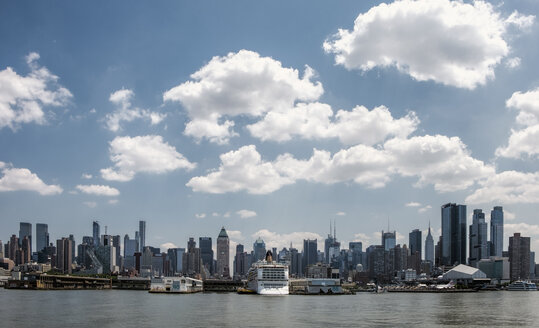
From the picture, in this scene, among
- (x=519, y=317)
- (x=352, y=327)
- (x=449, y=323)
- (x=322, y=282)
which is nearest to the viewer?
(x=352, y=327)

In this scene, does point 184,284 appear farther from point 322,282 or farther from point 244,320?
point 244,320

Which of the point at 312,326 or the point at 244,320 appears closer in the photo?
the point at 312,326

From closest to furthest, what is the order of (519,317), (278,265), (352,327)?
(352,327) → (519,317) → (278,265)

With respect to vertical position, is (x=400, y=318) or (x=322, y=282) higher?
(x=400, y=318)

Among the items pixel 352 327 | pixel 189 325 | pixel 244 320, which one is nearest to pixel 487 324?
pixel 352 327

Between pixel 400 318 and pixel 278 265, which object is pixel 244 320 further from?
pixel 278 265

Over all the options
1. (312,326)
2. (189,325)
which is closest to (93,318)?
A: (189,325)
